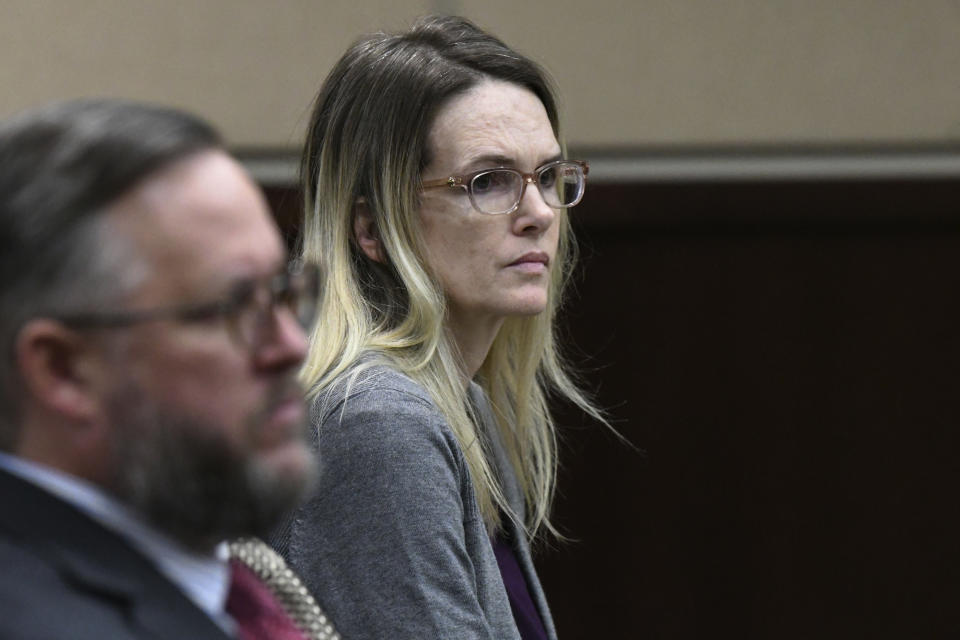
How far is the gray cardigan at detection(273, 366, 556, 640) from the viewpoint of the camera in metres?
1.70

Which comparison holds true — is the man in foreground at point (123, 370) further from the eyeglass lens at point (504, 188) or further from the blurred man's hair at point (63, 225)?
the eyeglass lens at point (504, 188)

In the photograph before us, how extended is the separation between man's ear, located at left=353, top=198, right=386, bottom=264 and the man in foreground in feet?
3.01

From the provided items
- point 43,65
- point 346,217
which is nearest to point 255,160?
point 43,65

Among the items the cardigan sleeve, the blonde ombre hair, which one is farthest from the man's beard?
the blonde ombre hair

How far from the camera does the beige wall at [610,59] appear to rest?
142 inches

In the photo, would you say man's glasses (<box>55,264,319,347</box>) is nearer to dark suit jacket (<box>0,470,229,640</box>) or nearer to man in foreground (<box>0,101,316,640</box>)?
man in foreground (<box>0,101,316,640</box>)

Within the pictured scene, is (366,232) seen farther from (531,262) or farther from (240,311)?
(240,311)

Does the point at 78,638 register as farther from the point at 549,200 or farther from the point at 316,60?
the point at 316,60

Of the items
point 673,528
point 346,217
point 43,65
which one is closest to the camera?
point 346,217

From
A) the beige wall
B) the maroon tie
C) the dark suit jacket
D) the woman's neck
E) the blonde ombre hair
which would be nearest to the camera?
the dark suit jacket

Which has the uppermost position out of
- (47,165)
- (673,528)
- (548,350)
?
(47,165)

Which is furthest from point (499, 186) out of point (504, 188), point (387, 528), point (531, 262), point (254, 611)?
point (254, 611)

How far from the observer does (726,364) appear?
3838 millimetres

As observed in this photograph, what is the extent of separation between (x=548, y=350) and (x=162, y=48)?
166 centimetres
